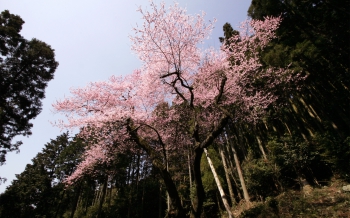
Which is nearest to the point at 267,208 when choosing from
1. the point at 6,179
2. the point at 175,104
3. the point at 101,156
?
the point at 175,104

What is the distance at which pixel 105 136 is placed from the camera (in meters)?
8.38

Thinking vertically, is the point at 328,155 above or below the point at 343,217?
above

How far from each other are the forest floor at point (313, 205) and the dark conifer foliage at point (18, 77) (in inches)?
549

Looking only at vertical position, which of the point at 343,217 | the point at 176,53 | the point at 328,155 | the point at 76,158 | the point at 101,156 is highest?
the point at 76,158

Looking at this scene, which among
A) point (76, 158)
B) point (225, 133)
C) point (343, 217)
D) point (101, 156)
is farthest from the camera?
point (76, 158)

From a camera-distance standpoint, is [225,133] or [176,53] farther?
[225,133]

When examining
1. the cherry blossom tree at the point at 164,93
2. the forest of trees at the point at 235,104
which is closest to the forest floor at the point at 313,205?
the forest of trees at the point at 235,104

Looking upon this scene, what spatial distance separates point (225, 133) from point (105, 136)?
32.7 ft

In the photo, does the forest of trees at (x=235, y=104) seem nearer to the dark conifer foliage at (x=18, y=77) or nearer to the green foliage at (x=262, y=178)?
the green foliage at (x=262, y=178)

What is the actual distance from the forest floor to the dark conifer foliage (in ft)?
45.8

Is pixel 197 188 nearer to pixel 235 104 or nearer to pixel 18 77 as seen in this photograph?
pixel 235 104

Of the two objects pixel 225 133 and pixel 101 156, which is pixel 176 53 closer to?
pixel 101 156

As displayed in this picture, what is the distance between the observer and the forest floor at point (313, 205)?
6953mm

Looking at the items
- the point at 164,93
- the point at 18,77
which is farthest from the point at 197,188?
the point at 18,77
